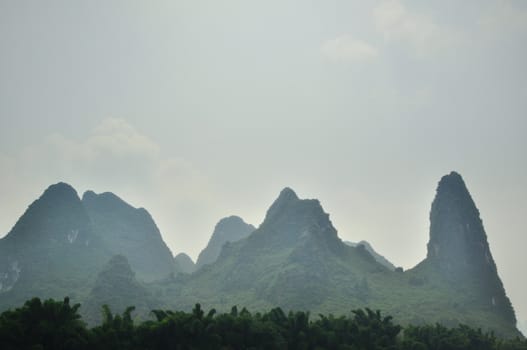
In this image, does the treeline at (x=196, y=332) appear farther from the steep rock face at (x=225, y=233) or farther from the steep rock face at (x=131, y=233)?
the steep rock face at (x=225, y=233)

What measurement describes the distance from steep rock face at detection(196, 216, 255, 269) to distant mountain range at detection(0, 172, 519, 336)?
Answer: 148 ft

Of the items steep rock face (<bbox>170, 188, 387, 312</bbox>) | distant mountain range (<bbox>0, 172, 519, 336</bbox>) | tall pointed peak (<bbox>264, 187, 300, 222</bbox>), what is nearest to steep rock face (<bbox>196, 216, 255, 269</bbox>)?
steep rock face (<bbox>170, 188, 387, 312</bbox>)

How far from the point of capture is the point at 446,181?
86.3 m

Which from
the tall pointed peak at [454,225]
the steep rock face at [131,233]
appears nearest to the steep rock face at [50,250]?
the steep rock face at [131,233]

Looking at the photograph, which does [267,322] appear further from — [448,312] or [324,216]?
[324,216]

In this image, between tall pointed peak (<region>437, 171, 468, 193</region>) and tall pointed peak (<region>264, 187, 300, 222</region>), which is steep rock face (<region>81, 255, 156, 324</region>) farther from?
tall pointed peak (<region>437, 171, 468, 193</region>)

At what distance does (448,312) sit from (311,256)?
23.6 m

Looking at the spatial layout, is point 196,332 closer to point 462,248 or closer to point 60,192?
point 462,248

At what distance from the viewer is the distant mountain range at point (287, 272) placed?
66188 mm

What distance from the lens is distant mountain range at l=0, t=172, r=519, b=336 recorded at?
66188mm

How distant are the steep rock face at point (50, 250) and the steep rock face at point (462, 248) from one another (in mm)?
66727

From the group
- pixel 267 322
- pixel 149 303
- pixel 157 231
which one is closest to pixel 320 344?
pixel 267 322

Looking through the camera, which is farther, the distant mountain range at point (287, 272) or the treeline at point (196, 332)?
the distant mountain range at point (287, 272)

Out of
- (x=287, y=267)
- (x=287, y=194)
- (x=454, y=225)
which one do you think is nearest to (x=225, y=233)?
(x=287, y=194)
